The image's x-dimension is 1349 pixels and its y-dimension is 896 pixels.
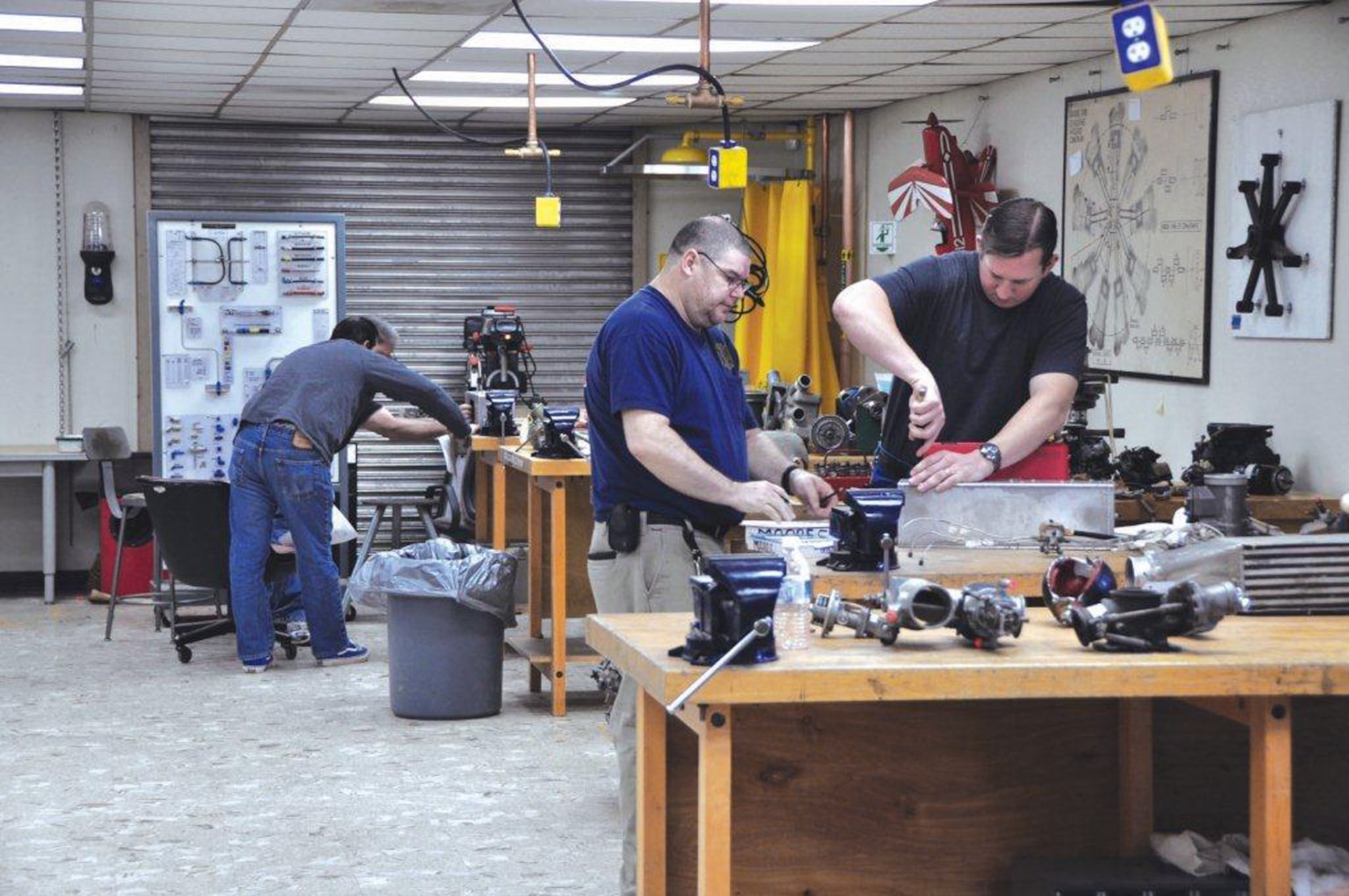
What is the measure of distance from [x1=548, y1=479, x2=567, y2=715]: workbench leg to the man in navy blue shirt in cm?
203

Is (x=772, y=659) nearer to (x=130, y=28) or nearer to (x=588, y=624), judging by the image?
(x=588, y=624)

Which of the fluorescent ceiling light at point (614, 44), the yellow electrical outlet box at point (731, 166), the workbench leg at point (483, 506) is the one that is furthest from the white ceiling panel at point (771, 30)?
the workbench leg at point (483, 506)

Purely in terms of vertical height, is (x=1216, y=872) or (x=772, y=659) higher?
(x=772, y=659)

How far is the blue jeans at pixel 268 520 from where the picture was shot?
7203 mm

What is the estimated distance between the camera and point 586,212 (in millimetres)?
11305

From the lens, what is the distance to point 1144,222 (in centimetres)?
714

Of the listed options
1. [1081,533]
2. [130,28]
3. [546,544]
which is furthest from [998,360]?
[130,28]

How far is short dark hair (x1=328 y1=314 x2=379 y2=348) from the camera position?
7641mm

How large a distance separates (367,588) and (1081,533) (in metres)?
3.13

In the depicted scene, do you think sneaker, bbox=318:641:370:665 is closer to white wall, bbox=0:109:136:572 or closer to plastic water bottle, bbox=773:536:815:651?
white wall, bbox=0:109:136:572

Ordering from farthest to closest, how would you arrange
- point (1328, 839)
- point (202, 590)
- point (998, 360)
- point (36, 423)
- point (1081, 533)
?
1. point (36, 423)
2. point (202, 590)
3. point (998, 360)
4. point (1081, 533)
5. point (1328, 839)

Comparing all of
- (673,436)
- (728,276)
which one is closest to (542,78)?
(728,276)

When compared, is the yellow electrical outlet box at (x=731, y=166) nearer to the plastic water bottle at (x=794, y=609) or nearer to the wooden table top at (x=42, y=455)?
the plastic water bottle at (x=794, y=609)

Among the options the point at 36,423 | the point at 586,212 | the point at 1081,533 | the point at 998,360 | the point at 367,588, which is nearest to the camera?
the point at 1081,533
